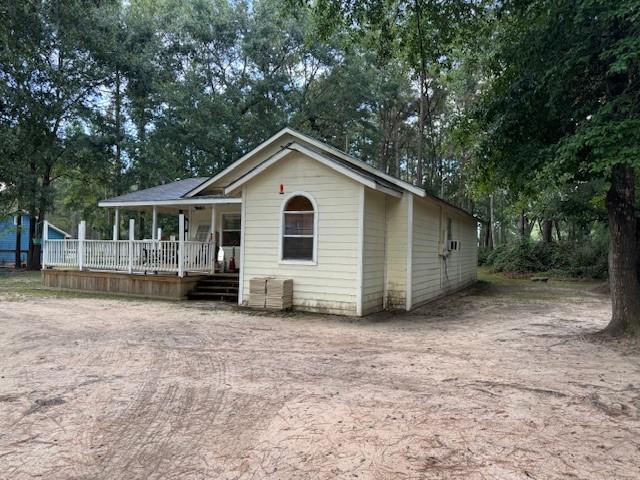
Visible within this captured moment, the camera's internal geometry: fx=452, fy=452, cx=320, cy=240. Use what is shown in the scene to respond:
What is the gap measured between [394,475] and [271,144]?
10.1 m

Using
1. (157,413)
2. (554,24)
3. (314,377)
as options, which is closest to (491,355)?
(314,377)

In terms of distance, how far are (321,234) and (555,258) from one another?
1910 cm

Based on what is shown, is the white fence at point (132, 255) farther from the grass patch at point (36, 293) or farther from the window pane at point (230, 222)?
the window pane at point (230, 222)

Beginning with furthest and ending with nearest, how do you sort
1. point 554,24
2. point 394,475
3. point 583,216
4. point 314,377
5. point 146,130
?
1. point 146,130
2. point 583,216
3. point 554,24
4. point 314,377
5. point 394,475

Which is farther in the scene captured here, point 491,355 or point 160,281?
point 160,281

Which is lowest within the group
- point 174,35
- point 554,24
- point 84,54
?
point 554,24

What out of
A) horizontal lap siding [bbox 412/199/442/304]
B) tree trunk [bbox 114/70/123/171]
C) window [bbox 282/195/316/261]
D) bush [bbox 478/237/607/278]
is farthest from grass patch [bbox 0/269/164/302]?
bush [bbox 478/237/607/278]

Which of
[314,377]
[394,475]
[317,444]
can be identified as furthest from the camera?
[314,377]

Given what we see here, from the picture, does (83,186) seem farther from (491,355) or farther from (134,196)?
(491,355)

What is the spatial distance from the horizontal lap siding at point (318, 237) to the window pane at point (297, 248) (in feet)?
0.60

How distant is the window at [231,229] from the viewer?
14.0 meters

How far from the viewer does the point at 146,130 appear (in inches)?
1014

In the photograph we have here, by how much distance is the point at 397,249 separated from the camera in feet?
34.8

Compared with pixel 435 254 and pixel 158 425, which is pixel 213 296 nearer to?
pixel 435 254
